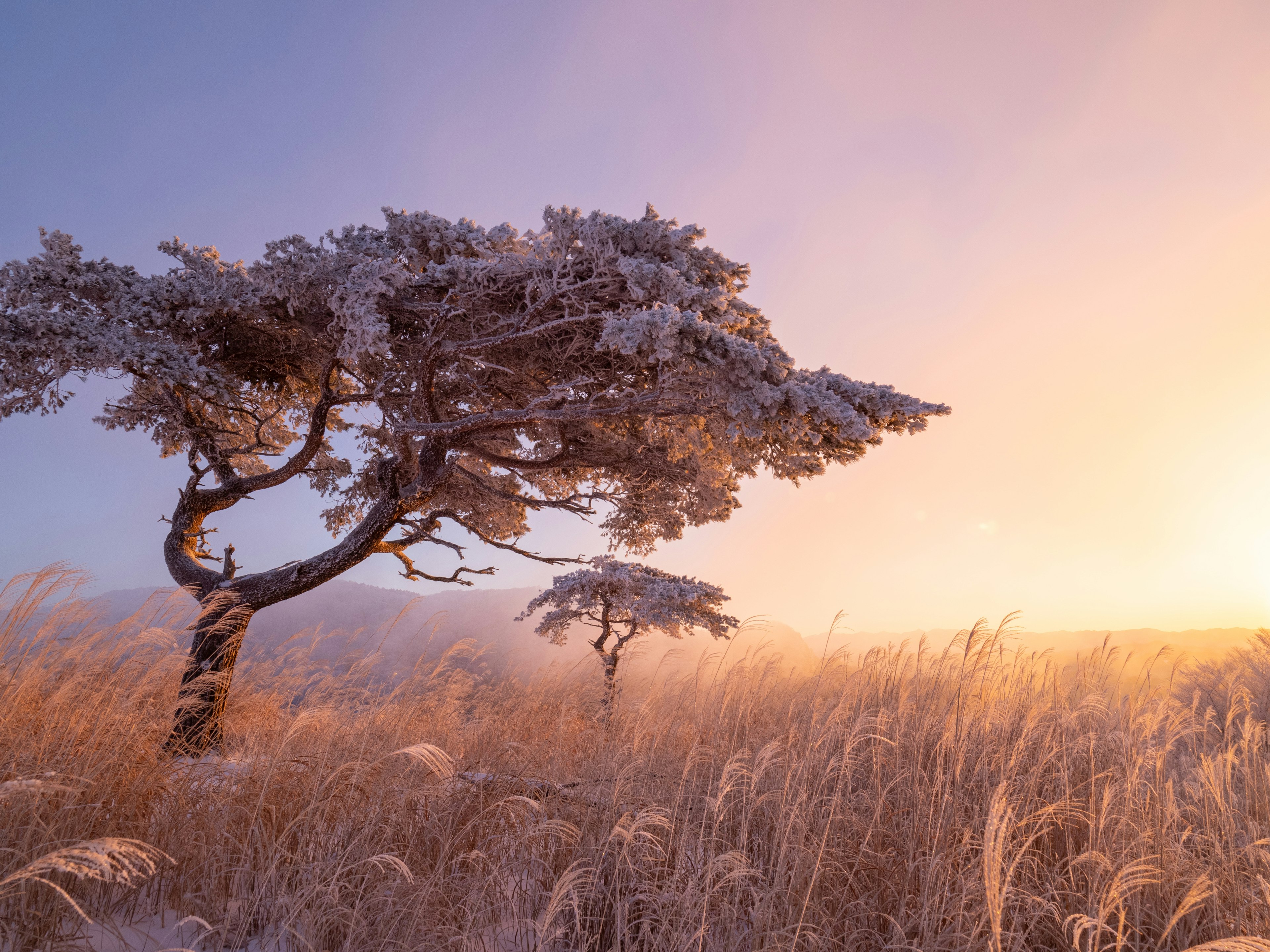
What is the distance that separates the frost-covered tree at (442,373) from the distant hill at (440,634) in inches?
48.4

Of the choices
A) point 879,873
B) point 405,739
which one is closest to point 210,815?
point 405,739

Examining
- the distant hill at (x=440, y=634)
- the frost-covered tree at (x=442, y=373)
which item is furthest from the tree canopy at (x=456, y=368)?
the distant hill at (x=440, y=634)

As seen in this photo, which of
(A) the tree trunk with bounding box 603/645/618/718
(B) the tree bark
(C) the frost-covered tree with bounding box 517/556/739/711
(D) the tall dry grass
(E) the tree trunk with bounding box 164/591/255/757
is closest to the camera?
(D) the tall dry grass

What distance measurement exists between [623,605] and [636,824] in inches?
370

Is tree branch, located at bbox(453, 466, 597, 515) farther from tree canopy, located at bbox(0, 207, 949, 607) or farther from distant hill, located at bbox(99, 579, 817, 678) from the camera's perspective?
distant hill, located at bbox(99, 579, 817, 678)

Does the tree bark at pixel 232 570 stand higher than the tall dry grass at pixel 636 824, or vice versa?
the tree bark at pixel 232 570

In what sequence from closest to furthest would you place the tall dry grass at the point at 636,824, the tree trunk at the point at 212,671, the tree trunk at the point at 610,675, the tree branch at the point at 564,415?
the tall dry grass at the point at 636,824 → the tree trunk at the point at 212,671 → the tree branch at the point at 564,415 → the tree trunk at the point at 610,675

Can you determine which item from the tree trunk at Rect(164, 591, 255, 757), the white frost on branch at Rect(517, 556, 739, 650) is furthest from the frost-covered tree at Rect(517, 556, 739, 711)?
the tree trunk at Rect(164, 591, 255, 757)

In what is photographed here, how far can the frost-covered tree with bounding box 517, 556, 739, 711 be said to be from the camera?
10484 mm

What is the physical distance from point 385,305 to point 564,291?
8.18ft

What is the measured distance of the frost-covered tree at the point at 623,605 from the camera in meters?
10.5

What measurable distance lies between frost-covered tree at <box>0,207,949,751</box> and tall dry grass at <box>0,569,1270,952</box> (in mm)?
1589

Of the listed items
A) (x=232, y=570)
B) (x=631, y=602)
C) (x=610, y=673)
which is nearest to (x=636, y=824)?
(x=631, y=602)

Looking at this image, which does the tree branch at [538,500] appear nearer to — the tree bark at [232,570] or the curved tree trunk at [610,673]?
the tree bark at [232,570]
